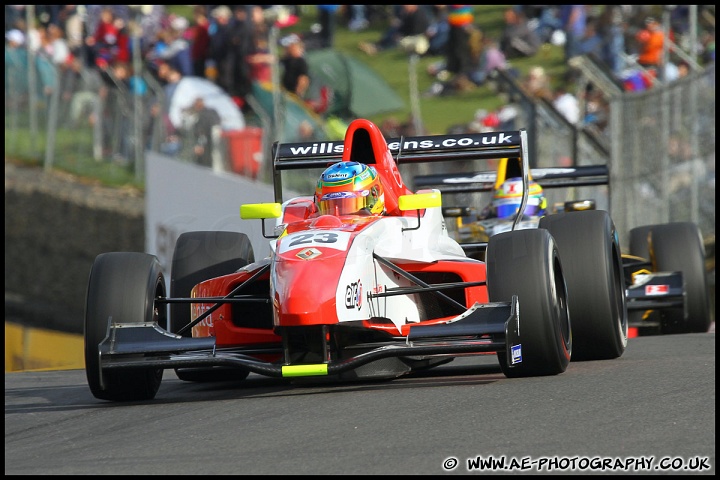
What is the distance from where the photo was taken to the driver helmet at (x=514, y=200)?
489 inches

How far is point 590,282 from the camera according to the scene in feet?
28.1

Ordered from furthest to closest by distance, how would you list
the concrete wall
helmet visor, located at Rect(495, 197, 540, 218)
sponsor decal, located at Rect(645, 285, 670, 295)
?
the concrete wall, helmet visor, located at Rect(495, 197, 540, 218), sponsor decal, located at Rect(645, 285, 670, 295)

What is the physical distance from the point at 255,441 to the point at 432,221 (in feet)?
10.2

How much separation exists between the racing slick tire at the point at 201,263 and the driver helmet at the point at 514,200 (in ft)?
11.9

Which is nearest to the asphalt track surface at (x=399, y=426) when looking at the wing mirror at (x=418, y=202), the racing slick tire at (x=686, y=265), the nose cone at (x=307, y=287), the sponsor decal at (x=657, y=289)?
the nose cone at (x=307, y=287)

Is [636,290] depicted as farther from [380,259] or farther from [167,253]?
[167,253]

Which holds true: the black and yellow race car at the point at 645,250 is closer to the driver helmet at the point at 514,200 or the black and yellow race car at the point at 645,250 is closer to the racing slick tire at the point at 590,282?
the driver helmet at the point at 514,200

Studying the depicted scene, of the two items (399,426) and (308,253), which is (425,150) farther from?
(399,426)

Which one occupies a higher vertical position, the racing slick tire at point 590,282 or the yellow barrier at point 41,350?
the racing slick tire at point 590,282

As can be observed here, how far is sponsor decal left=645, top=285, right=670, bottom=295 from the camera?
11.5 metres

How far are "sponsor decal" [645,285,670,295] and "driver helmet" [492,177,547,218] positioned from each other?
1.40m

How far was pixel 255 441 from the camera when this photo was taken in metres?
5.81

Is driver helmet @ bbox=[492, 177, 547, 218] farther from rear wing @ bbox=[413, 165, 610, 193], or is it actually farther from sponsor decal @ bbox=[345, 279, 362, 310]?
sponsor decal @ bbox=[345, 279, 362, 310]

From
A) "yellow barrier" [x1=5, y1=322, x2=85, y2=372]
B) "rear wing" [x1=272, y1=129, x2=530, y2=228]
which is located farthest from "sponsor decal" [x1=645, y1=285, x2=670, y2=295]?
"yellow barrier" [x1=5, y1=322, x2=85, y2=372]
